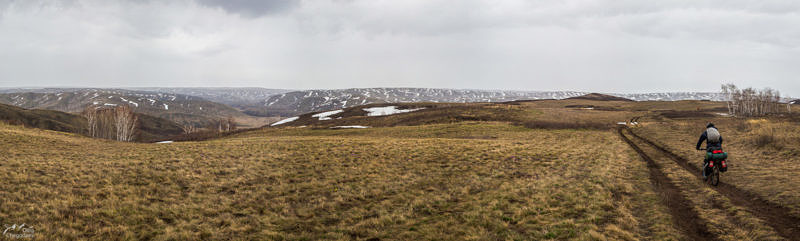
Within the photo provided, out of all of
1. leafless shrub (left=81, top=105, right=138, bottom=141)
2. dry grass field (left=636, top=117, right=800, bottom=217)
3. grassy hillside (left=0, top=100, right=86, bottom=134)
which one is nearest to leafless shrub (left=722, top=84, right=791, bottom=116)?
dry grass field (left=636, top=117, right=800, bottom=217)

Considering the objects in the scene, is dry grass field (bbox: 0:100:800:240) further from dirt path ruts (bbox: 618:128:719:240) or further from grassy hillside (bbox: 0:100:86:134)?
grassy hillside (bbox: 0:100:86:134)

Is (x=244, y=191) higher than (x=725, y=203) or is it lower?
lower

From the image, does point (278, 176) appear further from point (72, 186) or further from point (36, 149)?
point (36, 149)

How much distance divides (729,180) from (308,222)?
67.2ft

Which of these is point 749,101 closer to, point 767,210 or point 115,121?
point 767,210

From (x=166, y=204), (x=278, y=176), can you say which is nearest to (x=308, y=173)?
(x=278, y=176)

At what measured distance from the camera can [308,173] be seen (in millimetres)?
19797

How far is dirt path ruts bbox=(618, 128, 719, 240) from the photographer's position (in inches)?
359

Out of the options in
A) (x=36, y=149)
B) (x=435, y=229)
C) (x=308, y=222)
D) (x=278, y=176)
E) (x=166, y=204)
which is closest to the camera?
(x=435, y=229)

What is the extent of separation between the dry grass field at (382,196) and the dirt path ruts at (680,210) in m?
0.08

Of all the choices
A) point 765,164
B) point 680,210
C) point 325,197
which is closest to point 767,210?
point 680,210

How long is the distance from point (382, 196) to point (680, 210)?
11782 millimetres

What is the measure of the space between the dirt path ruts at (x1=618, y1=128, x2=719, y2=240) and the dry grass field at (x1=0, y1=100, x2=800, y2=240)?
0.08m

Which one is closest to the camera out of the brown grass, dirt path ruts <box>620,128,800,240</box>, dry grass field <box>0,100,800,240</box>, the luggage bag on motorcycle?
dirt path ruts <box>620,128,800,240</box>
